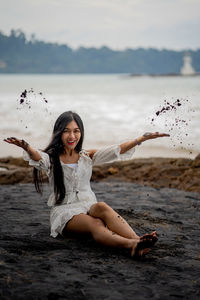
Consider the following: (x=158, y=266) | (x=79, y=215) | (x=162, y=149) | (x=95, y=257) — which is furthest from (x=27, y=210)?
(x=162, y=149)

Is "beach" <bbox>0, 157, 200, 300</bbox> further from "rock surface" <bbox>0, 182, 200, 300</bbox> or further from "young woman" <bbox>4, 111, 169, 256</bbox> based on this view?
"young woman" <bbox>4, 111, 169, 256</bbox>

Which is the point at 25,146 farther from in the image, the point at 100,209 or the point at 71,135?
the point at 100,209

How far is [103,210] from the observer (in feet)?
10.2

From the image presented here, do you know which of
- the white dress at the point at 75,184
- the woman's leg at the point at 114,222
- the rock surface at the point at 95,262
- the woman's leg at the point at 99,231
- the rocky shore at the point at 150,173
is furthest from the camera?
the rocky shore at the point at 150,173

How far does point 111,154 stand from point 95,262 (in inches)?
38.0

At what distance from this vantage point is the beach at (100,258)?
2.36 m

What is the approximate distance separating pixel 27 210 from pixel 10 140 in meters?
1.65

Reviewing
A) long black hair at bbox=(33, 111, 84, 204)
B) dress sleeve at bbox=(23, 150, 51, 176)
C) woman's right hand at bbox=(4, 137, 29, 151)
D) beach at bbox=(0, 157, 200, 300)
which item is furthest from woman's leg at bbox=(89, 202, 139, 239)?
woman's right hand at bbox=(4, 137, 29, 151)

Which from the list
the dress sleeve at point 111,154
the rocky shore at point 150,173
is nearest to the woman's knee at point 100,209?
the dress sleeve at point 111,154

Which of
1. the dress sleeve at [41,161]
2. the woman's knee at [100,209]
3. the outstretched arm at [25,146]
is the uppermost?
the outstretched arm at [25,146]

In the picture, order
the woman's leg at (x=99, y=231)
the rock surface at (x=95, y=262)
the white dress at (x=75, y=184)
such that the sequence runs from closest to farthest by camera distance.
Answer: the rock surface at (x=95, y=262), the woman's leg at (x=99, y=231), the white dress at (x=75, y=184)

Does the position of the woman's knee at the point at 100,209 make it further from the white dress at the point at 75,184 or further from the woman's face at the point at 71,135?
the woman's face at the point at 71,135

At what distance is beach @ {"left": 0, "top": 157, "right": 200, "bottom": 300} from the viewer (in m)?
2.36

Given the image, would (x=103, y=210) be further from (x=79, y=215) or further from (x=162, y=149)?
(x=162, y=149)
